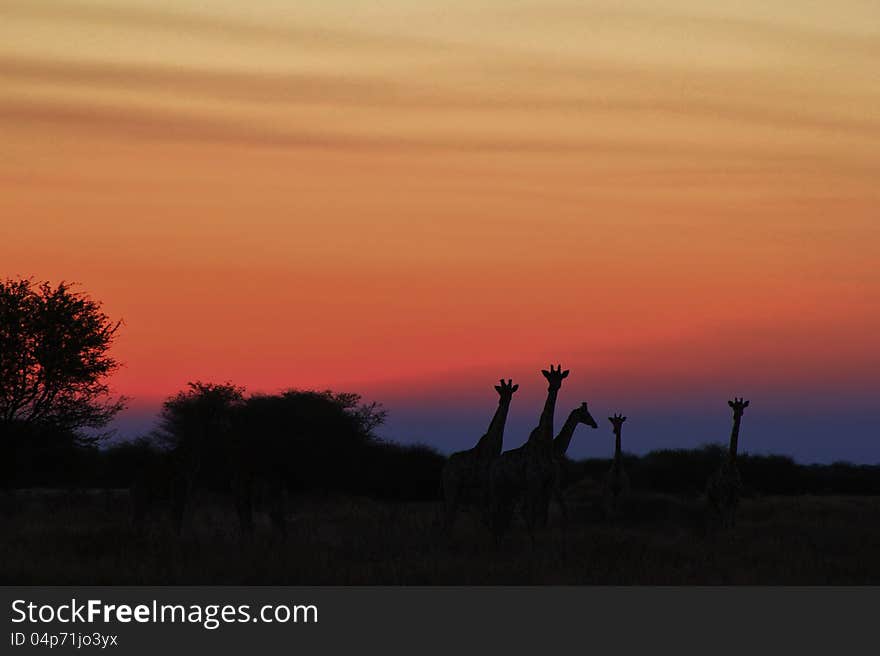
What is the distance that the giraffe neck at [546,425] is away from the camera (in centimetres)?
3099

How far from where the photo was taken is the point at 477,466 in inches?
1249

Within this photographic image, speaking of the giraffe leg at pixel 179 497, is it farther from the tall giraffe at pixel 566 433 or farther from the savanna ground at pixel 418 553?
the tall giraffe at pixel 566 433

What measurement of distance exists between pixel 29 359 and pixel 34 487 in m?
17.3

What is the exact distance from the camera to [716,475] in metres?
36.6

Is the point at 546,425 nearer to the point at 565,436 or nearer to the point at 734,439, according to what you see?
the point at 565,436

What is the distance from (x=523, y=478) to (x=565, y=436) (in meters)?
4.87

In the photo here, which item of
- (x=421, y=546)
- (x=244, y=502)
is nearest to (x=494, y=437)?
(x=421, y=546)

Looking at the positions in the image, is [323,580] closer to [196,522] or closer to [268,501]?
[268,501]

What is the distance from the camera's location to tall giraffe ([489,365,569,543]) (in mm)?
30188

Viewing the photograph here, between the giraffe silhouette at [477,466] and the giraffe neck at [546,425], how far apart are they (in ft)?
3.02

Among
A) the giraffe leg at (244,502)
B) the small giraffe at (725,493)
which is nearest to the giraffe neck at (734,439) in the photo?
the small giraffe at (725,493)

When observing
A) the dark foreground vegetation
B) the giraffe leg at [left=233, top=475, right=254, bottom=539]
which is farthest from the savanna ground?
the giraffe leg at [left=233, top=475, right=254, bottom=539]


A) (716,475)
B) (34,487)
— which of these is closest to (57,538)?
(716,475)

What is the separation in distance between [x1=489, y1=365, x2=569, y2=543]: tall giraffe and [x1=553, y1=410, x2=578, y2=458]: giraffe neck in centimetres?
332
